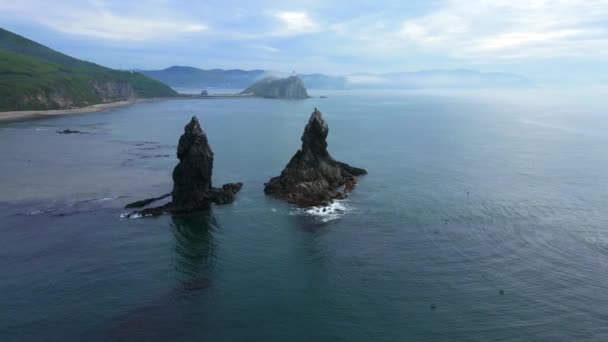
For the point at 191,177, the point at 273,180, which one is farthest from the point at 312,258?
the point at 273,180

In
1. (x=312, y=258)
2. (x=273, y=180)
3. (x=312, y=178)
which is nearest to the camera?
(x=312, y=258)

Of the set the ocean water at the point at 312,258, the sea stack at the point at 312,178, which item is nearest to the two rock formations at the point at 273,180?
the sea stack at the point at 312,178

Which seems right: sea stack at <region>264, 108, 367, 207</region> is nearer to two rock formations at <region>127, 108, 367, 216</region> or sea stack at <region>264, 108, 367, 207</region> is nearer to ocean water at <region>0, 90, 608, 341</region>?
two rock formations at <region>127, 108, 367, 216</region>

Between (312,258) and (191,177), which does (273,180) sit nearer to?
(191,177)

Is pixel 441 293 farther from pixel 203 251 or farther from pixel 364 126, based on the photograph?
pixel 364 126

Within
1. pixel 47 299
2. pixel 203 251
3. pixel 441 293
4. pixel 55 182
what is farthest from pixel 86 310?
pixel 55 182

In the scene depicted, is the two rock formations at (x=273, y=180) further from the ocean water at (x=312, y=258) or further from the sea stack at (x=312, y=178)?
the ocean water at (x=312, y=258)

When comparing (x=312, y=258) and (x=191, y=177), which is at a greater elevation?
(x=191, y=177)

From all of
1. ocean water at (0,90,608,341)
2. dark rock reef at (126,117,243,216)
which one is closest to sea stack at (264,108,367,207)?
ocean water at (0,90,608,341)
